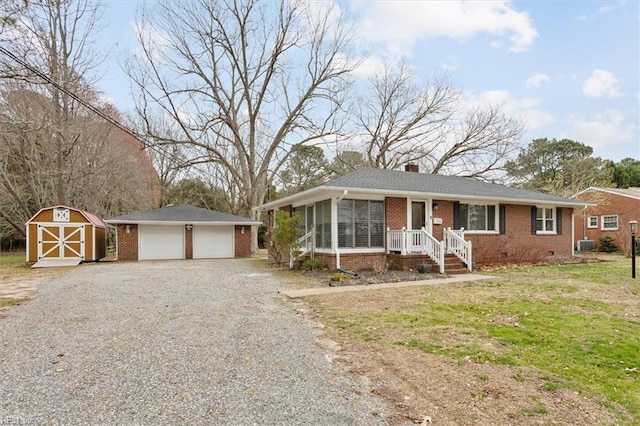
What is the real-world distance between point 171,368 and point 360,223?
28.4ft

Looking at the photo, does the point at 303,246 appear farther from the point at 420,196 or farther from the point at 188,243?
the point at 188,243

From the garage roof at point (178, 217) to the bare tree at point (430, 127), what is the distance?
482 inches

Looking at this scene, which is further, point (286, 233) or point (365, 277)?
point (286, 233)

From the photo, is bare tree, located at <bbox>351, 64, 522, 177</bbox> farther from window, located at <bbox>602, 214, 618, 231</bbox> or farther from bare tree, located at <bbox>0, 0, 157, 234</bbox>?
bare tree, located at <bbox>0, 0, 157, 234</bbox>

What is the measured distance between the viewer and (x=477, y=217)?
13.9 m

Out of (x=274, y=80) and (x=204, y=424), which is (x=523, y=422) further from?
(x=274, y=80)

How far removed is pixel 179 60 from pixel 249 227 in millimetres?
10989

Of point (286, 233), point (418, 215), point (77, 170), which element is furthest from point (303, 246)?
point (77, 170)

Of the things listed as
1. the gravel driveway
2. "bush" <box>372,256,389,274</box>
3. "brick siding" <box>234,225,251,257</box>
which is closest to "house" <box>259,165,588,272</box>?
"bush" <box>372,256,389,274</box>

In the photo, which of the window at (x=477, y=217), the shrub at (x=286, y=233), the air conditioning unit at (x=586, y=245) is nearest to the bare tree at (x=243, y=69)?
the shrub at (x=286, y=233)

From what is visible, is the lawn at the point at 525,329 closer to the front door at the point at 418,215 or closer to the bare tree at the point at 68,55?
the front door at the point at 418,215

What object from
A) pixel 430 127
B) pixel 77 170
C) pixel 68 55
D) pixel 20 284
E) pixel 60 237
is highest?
pixel 68 55

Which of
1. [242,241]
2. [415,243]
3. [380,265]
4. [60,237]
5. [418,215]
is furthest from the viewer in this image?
[242,241]

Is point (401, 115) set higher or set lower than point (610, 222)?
higher
